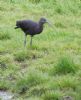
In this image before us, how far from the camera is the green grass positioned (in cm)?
847

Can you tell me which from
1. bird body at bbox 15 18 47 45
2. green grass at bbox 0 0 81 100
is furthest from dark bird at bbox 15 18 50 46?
green grass at bbox 0 0 81 100

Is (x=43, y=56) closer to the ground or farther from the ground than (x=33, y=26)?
closer to the ground

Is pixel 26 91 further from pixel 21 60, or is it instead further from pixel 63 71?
pixel 21 60

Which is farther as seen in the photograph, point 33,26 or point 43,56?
point 33,26

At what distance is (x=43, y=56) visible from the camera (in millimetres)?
10789

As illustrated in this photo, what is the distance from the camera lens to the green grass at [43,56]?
8.47m

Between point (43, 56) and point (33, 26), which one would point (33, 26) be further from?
point (43, 56)

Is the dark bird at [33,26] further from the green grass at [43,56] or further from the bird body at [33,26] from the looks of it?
the green grass at [43,56]

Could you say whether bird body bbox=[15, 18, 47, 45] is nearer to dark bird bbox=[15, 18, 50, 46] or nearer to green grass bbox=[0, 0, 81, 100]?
dark bird bbox=[15, 18, 50, 46]

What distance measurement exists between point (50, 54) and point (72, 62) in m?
1.58

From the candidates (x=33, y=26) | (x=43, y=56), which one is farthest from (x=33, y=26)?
(x=43, y=56)

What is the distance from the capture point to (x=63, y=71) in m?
9.25

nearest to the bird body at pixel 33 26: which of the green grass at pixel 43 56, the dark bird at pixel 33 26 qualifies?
the dark bird at pixel 33 26

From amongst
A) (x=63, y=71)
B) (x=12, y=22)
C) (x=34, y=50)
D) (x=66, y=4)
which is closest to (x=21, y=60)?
(x=34, y=50)
